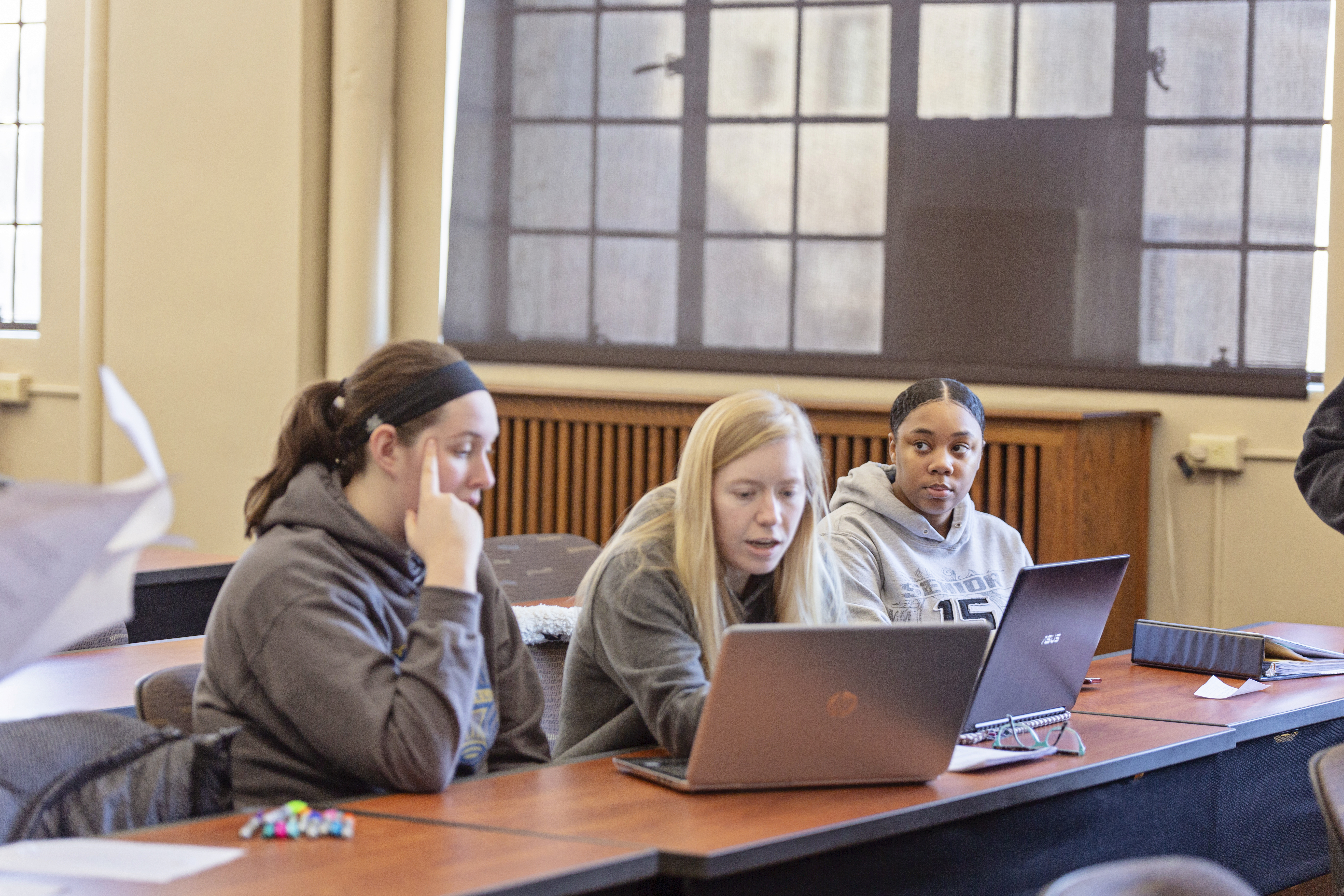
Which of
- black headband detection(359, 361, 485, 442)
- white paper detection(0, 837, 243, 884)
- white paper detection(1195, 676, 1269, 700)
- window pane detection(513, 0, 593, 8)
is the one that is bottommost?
white paper detection(1195, 676, 1269, 700)

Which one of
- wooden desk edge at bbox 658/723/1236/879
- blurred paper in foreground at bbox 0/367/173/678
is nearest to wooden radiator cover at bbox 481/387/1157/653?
wooden desk edge at bbox 658/723/1236/879

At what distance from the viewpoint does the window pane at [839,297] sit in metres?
4.89

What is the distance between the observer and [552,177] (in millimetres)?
5281

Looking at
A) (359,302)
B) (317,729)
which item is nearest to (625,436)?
(359,302)

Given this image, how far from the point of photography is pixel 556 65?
5262mm

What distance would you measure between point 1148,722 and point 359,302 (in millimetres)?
3660

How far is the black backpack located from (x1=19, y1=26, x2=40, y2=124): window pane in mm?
5000

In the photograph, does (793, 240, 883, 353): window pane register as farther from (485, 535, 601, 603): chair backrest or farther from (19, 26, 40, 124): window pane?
(19, 26, 40, 124): window pane

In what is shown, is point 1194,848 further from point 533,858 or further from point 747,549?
point 533,858

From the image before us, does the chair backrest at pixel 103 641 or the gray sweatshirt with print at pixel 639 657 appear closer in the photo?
the gray sweatshirt with print at pixel 639 657

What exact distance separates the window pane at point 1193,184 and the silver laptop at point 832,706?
315 centimetres

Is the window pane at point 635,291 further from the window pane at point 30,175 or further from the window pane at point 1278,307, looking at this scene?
the window pane at point 30,175

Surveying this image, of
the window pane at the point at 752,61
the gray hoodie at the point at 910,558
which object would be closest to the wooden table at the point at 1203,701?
the gray hoodie at the point at 910,558

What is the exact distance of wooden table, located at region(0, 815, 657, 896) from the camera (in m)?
1.38
